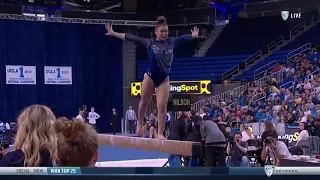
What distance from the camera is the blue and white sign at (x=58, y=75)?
19875 millimetres

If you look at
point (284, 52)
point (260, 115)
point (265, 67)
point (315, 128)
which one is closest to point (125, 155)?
point (315, 128)

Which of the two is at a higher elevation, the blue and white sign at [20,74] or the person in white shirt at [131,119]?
the blue and white sign at [20,74]

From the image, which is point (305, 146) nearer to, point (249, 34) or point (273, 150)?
point (273, 150)

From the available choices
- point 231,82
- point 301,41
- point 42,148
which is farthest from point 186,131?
point 301,41

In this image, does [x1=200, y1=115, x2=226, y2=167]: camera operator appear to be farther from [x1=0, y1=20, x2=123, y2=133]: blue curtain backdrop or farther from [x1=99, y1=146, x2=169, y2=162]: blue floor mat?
[x1=0, y1=20, x2=123, y2=133]: blue curtain backdrop

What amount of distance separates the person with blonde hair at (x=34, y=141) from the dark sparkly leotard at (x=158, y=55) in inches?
103

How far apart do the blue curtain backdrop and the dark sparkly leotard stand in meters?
15.1

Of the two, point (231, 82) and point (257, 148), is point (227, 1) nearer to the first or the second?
point (231, 82)

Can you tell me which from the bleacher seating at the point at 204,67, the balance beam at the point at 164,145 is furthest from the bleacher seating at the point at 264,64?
the balance beam at the point at 164,145

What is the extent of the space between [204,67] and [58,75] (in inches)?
253

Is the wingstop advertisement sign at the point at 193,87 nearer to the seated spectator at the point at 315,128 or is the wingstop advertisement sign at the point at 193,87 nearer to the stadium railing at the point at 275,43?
the stadium railing at the point at 275,43

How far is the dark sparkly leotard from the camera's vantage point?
507 cm

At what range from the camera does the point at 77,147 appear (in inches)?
79.5

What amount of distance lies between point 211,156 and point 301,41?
1307 centimetres
